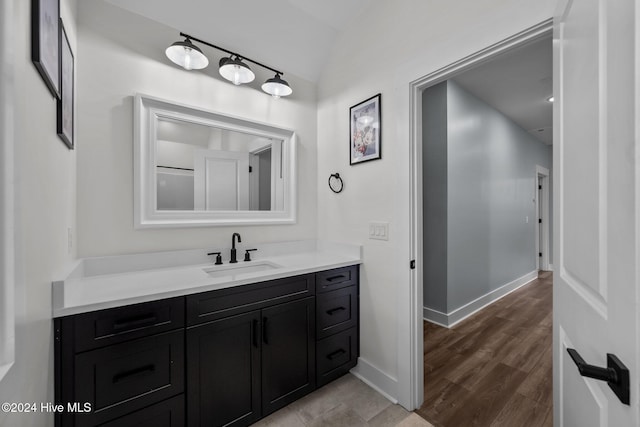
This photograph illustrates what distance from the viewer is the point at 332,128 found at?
7.29 feet

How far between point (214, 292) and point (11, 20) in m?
1.13

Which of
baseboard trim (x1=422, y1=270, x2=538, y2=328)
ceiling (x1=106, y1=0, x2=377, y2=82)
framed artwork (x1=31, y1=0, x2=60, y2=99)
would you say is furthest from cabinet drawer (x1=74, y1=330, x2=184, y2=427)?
baseboard trim (x1=422, y1=270, x2=538, y2=328)

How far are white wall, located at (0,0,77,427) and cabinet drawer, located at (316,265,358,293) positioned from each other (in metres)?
1.26

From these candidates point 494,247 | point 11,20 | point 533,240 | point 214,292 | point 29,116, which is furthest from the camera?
point 533,240

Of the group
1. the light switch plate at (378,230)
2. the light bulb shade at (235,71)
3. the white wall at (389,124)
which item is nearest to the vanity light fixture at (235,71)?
the light bulb shade at (235,71)

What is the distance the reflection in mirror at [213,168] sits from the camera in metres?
1.71

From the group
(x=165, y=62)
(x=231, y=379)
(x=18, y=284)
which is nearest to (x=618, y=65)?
(x=18, y=284)

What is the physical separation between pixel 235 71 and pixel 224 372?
1.92 metres

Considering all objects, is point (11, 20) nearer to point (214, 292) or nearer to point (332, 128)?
point (214, 292)

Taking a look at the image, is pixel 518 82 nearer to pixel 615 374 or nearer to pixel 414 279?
pixel 414 279

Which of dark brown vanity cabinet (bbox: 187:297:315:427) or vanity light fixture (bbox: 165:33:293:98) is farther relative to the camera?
vanity light fixture (bbox: 165:33:293:98)

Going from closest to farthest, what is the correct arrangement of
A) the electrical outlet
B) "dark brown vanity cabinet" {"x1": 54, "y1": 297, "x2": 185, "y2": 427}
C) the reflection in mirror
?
"dark brown vanity cabinet" {"x1": 54, "y1": 297, "x2": 185, "y2": 427} → the electrical outlet → the reflection in mirror

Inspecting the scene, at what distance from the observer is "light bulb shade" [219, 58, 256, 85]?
1.78 metres

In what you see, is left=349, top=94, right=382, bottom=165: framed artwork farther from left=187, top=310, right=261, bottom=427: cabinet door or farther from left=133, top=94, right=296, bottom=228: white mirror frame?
left=187, top=310, right=261, bottom=427: cabinet door
